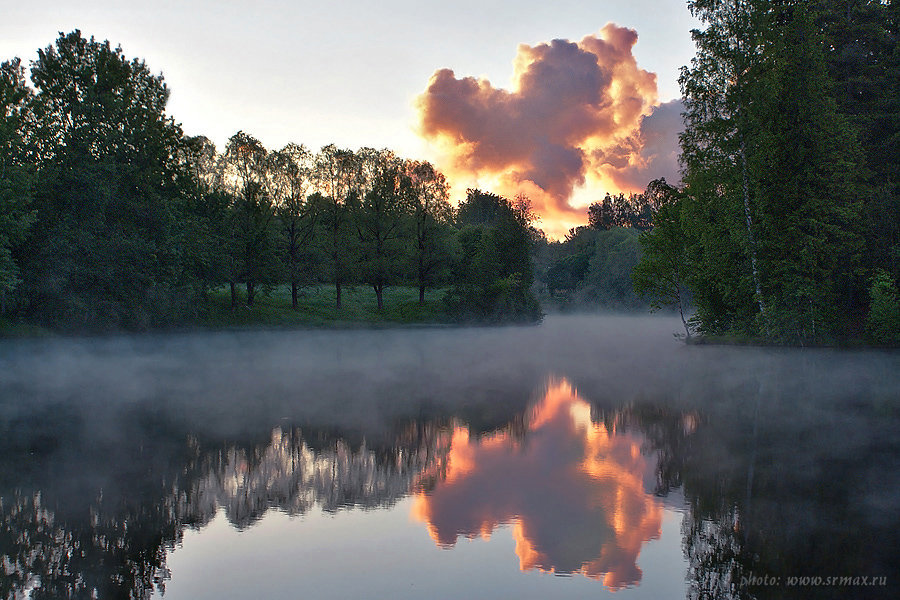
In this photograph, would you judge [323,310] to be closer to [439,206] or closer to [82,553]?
[439,206]

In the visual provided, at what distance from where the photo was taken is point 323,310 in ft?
220

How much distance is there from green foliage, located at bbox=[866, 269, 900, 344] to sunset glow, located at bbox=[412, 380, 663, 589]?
82.8ft

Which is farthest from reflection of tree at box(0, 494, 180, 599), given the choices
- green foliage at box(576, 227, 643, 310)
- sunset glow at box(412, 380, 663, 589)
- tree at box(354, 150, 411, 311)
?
green foliage at box(576, 227, 643, 310)

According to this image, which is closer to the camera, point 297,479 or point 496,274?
point 297,479

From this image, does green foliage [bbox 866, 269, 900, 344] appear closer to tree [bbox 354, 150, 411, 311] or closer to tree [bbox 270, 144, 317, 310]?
tree [bbox 354, 150, 411, 311]

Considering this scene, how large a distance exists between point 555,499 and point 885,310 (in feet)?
103

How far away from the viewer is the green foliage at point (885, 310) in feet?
113

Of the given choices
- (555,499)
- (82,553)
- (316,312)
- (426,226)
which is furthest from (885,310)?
(426,226)

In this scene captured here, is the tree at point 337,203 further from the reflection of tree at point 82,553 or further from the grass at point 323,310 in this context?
the reflection of tree at point 82,553

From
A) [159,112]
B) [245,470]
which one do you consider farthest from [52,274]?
[245,470]

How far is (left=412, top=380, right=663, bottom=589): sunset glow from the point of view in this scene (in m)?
8.57

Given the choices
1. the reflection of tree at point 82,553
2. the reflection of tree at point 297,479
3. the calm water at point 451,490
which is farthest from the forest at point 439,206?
the reflection of tree at point 82,553

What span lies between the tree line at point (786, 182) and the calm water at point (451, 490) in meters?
13.5

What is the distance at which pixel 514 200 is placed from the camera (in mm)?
83188
